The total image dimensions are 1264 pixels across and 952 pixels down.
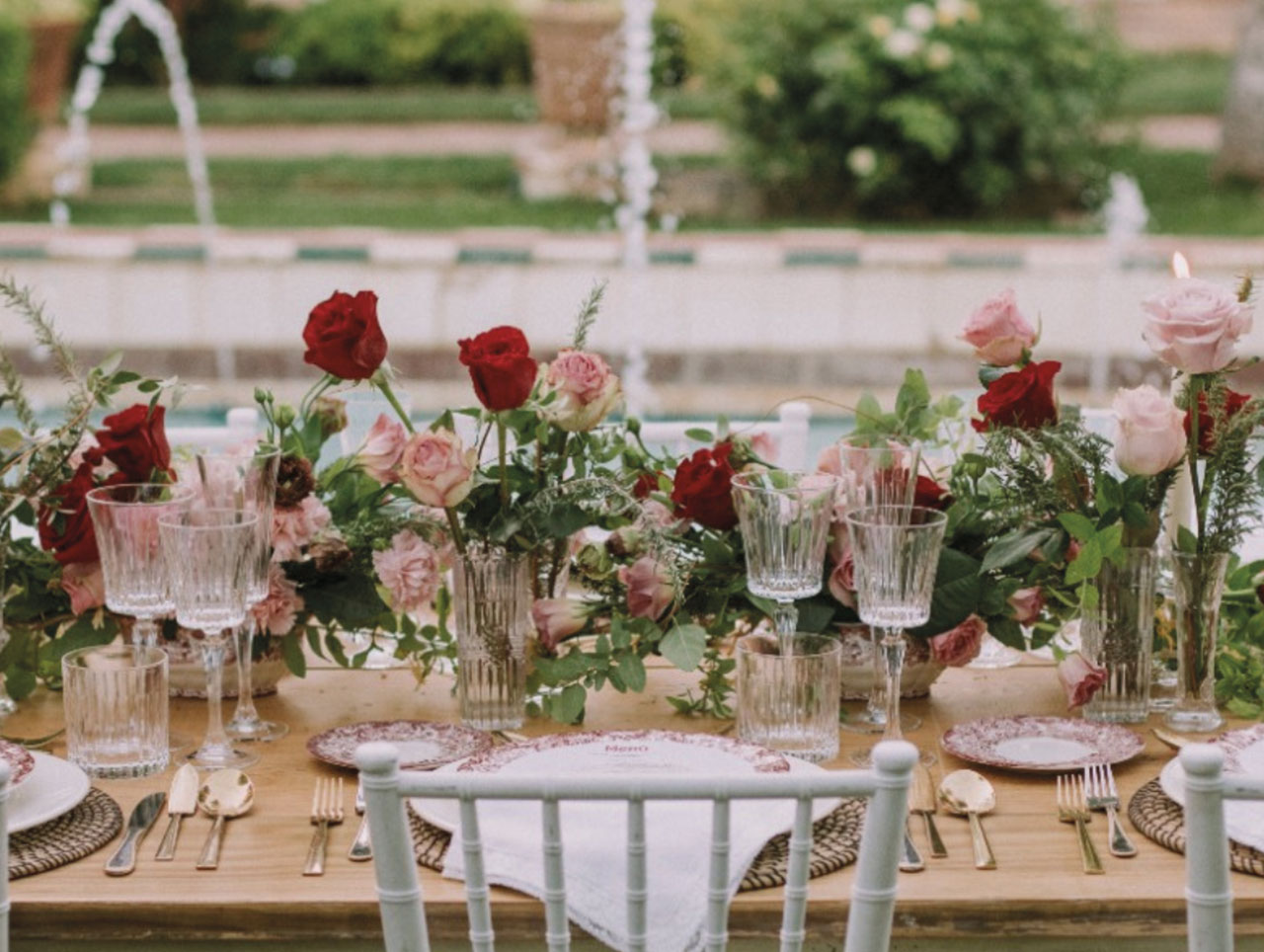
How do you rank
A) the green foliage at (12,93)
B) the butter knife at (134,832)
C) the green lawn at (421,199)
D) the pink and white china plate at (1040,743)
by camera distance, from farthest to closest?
the green foliage at (12,93), the green lawn at (421,199), the pink and white china plate at (1040,743), the butter knife at (134,832)

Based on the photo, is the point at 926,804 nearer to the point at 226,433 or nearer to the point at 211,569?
the point at 211,569

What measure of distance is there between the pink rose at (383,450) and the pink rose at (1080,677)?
24.8 inches

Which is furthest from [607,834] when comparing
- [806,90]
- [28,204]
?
[28,204]

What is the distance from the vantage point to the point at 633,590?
190 cm

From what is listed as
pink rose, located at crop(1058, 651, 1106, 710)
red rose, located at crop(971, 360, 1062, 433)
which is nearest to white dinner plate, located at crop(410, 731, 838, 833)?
pink rose, located at crop(1058, 651, 1106, 710)

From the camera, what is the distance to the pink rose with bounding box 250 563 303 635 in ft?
6.30

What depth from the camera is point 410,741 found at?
1.82m

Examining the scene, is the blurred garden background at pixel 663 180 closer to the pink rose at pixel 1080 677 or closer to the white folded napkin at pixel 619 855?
the pink rose at pixel 1080 677

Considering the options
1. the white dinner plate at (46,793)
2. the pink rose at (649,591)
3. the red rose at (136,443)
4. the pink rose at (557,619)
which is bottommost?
the white dinner plate at (46,793)

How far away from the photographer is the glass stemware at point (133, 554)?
1.74 meters

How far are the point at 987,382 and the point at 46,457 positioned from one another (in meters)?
0.87

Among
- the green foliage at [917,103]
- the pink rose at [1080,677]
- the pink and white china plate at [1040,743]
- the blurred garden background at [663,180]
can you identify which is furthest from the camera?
the green foliage at [917,103]

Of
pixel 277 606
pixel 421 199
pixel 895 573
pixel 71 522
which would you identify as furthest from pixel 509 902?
pixel 421 199

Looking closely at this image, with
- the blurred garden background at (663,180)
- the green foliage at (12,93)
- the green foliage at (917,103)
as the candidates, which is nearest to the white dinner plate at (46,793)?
the blurred garden background at (663,180)
